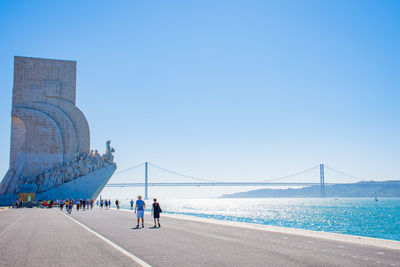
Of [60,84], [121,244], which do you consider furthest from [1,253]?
[60,84]

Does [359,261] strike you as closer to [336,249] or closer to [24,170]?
[336,249]

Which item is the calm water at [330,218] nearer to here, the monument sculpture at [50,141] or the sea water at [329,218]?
the sea water at [329,218]

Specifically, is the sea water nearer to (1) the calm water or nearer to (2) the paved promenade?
(1) the calm water

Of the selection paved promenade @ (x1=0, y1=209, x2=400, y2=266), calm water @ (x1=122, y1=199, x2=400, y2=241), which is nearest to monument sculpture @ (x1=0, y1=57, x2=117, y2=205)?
calm water @ (x1=122, y1=199, x2=400, y2=241)

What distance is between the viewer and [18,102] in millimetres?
43281

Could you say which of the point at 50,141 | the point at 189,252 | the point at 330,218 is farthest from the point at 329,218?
the point at 189,252

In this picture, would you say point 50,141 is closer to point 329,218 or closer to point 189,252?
point 329,218

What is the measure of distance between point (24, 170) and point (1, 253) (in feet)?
126

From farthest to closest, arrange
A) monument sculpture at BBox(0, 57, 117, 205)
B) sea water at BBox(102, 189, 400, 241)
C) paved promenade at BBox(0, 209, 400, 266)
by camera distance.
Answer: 1. monument sculpture at BBox(0, 57, 117, 205)
2. sea water at BBox(102, 189, 400, 241)
3. paved promenade at BBox(0, 209, 400, 266)

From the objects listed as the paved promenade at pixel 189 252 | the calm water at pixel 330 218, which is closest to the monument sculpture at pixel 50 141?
the calm water at pixel 330 218

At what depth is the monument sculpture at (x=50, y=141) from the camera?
40062 millimetres

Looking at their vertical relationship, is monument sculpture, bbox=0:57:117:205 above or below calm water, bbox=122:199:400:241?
above

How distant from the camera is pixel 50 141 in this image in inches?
1693

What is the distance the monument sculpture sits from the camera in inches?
1577
